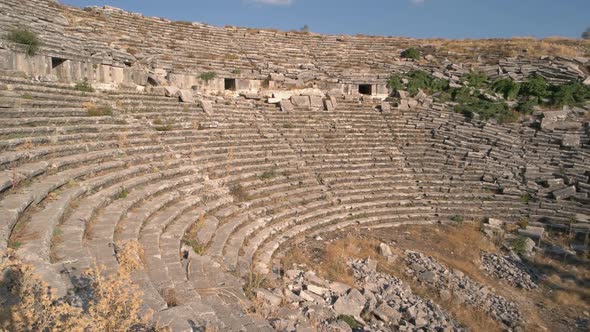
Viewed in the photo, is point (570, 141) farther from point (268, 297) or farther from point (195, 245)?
point (195, 245)

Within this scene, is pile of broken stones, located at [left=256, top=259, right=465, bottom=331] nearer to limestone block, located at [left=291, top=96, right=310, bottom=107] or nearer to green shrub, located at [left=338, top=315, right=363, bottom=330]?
green shrub, located at [left=338, top=315, right=363, bottom=330]

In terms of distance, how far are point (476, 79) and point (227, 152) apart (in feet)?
45.3

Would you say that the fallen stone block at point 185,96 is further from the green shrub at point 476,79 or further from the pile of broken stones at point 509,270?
the green shrub at point 476,79

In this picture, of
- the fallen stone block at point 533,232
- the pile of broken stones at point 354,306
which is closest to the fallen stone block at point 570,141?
the fallen stone block at point 533,232

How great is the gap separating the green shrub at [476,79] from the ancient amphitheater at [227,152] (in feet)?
2.11

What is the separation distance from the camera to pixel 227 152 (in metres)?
11.7

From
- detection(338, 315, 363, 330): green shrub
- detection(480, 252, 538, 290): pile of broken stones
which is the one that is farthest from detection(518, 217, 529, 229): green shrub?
detection(338, 315, 363, 330): green shrub

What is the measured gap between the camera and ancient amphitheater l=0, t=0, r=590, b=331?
5.44 m

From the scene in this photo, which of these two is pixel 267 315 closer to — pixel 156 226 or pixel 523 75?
pixel 156 226

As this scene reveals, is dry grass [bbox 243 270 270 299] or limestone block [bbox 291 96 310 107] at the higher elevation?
limestone block [bbox 291 96 310 107]

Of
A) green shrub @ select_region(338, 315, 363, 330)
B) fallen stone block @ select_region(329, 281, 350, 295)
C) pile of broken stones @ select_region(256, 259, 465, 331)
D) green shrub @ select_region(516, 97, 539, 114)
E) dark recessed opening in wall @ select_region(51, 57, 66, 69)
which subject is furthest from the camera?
green shrub @ select_region(516, 97, 539, 114)

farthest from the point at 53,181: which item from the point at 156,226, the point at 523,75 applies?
the point at 523,75

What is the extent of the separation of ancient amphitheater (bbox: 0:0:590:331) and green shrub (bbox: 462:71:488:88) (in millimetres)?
642

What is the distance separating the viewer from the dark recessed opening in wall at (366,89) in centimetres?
1869
